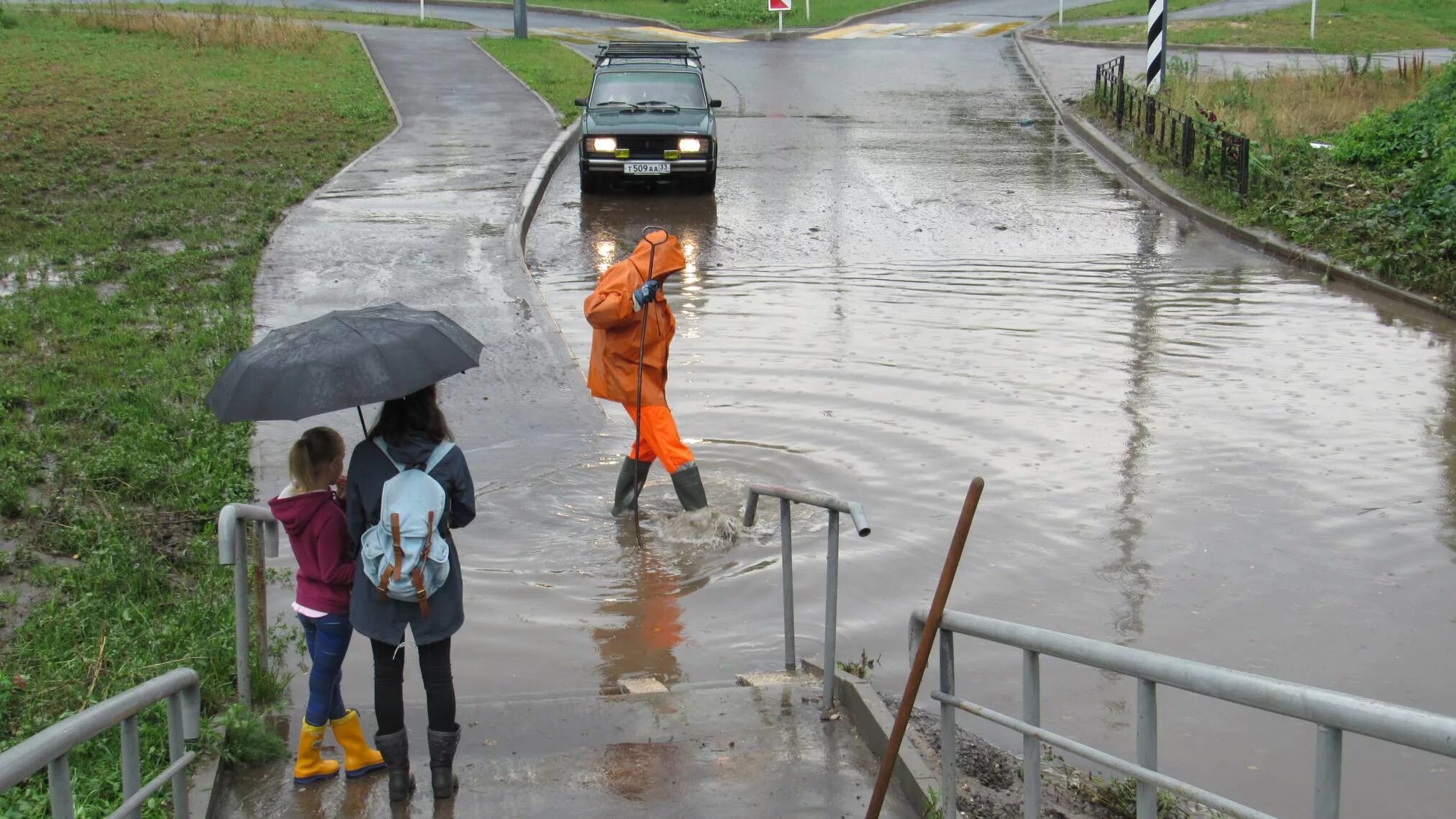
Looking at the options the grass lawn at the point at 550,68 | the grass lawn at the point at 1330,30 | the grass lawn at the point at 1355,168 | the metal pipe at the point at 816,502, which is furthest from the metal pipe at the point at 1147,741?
the grass lawn at the point at 1330,30

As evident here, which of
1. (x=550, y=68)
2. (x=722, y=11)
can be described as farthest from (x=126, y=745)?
(x=722, y=11)

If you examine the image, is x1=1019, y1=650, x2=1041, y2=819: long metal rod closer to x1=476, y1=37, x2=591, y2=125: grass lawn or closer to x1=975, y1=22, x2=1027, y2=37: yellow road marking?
x1=476, y1=37, x2=591, y2=125: grass lawn

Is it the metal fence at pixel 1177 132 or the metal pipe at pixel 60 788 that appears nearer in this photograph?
the metal pipe at pixel 60 788

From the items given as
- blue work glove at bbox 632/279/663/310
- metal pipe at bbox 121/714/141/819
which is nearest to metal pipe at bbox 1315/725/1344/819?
metal pipe at bbox 121/714/141/819

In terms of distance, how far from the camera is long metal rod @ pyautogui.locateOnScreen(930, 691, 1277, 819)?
3.19 metres

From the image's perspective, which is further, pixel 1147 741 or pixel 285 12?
pixel 285 12

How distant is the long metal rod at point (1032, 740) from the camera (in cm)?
406

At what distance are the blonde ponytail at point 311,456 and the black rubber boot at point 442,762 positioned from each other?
960 mm

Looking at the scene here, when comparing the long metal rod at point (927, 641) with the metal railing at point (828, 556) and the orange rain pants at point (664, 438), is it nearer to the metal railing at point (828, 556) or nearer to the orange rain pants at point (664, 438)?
the metal railing at point (828, 556)

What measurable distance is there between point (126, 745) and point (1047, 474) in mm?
6646

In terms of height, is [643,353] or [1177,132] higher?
[1177,132]

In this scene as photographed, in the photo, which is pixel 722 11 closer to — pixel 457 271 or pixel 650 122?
pixel 650 122

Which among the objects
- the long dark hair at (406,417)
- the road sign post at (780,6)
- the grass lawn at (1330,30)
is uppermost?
the road sign post at (780,6)

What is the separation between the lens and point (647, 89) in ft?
66.9
